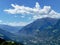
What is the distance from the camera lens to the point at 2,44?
59375mm

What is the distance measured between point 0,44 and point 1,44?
11.9 inches

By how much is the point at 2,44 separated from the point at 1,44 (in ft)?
1.00

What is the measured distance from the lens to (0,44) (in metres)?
59.3

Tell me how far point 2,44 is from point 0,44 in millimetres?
605

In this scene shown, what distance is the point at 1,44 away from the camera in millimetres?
59312
